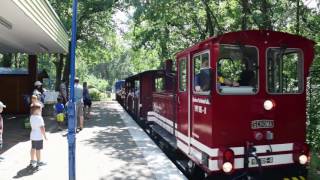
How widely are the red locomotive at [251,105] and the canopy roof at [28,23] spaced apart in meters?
4.33

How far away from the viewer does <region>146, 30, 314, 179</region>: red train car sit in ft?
22.9

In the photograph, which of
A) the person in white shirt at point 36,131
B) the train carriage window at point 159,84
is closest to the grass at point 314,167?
the person in white shirt at point 36,131

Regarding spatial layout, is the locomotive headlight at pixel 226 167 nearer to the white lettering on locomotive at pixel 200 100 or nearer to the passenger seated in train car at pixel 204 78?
the white lettering on locomotive at pixel 200 100

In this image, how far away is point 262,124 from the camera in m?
7.25

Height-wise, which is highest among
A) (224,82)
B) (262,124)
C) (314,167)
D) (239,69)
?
(239,69)

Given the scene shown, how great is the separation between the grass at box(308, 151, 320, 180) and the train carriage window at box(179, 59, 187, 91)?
Result: 3.15 meters

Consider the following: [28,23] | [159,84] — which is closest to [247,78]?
[28,23]

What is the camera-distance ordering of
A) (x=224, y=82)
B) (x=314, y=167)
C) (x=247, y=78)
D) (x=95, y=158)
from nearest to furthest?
(x=224, y=82) < (x=247, y=78) < (x=314, y=167) < (x=95, y=158)

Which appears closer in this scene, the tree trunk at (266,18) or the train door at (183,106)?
the train door at (183,106)

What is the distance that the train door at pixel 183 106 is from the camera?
860 cm

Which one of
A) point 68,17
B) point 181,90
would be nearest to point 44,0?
point 181,90

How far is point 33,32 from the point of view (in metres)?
13.7

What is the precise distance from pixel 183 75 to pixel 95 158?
316 centimetres

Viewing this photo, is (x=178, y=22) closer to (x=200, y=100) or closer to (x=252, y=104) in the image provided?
(x=200, y=100)
